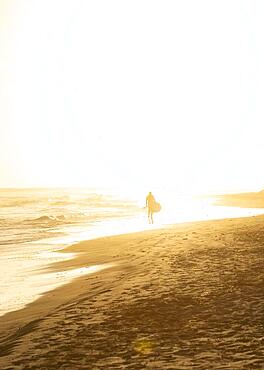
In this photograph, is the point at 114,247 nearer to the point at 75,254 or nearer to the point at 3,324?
the point at 75,254

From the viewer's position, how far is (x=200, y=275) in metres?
10.7

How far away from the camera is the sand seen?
5895 millimetres

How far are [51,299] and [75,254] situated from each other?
800 centimetres

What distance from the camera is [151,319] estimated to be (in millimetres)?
7602

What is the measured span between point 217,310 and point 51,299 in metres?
4.32

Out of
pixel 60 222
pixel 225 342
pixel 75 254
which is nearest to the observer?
pixel 225 342

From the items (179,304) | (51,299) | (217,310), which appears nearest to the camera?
(217,310)

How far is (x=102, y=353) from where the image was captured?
Result: 6.19 metres

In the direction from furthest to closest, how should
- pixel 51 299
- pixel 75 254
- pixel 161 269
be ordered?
pixel 75 254, pixel 161 269, pixel 51 299

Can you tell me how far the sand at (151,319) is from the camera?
589 centimetres

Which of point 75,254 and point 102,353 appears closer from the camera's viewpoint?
point 102,353

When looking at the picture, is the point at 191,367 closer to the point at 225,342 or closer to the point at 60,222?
the point at 225,342

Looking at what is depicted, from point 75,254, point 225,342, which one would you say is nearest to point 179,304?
point 225,342

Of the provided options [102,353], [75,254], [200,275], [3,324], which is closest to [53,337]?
[102,353]
